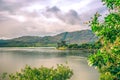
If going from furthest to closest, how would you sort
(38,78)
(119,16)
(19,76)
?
(19,76)
(38,78)
(119,16)

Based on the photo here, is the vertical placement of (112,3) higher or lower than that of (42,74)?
higher

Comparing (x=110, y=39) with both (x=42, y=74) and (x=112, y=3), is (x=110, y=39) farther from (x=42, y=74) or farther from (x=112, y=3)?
(x=42, y=74)

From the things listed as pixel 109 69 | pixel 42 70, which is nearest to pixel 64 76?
pixel 42 70

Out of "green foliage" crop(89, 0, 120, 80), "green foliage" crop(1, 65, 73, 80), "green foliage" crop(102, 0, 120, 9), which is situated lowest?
"green foliage" crop(1, 65, 73, 80)

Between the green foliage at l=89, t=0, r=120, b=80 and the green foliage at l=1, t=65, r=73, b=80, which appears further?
the green foliage at l=1, t=65, r=73, b=80

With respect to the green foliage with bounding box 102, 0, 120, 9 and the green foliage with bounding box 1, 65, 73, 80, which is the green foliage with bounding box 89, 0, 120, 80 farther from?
the green foliage with bounding box 1, 65, 73, 80

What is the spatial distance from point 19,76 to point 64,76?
11.3 metres

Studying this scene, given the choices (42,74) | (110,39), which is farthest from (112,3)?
(42,74)

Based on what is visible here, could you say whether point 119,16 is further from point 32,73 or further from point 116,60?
point 32,73

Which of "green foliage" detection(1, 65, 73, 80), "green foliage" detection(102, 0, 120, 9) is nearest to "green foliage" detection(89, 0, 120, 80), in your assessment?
"green foliage" detection(102, 0, 120, 9)

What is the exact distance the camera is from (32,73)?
6191 centimetres

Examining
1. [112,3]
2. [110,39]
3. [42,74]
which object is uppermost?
[112,3]

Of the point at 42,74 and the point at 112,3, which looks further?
the point at 42,74

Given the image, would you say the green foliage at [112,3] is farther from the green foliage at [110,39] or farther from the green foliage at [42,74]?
the green foliage at [42,74]
